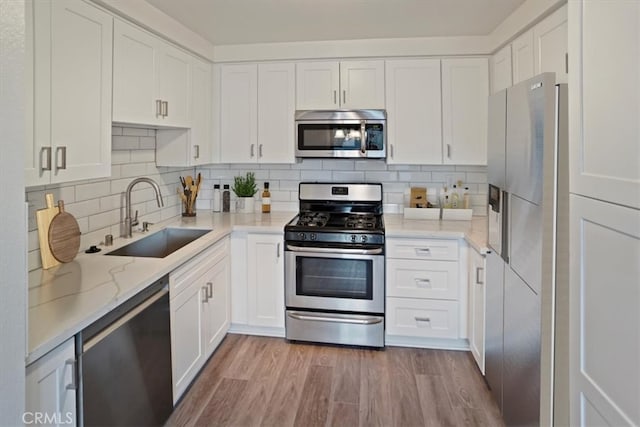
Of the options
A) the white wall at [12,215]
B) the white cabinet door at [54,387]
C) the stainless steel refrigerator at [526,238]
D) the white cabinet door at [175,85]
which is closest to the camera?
the white wall at [12,215]

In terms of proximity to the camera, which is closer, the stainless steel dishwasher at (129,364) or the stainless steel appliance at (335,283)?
the stainless steel dishwasher at (129,364)

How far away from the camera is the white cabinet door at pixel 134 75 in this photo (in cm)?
227

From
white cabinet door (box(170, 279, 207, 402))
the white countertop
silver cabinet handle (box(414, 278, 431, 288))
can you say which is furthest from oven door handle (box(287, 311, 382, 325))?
white cabinet door (box(170, 279, 207, 402))

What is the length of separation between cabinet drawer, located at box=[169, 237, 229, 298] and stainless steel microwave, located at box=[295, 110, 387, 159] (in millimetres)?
1038

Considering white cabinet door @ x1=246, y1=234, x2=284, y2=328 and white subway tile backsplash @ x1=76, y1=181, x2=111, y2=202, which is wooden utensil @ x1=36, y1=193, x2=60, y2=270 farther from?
white cabinet door @ x1=246, y1=234, x2=284, y2=328

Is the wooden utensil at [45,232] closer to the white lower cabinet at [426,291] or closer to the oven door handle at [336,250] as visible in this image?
the oven door handle at [336,250]

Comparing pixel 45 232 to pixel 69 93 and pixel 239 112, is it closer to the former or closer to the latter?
pixel 69 93

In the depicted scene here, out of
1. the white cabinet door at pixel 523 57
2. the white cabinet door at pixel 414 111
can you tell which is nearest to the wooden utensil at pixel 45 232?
the white cabinet door at pixel 414 111

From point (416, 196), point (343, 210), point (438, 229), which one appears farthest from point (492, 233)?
point (343, 210)

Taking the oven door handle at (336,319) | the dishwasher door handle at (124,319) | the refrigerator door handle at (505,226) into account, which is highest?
the refrigerator door handle at (505,226)

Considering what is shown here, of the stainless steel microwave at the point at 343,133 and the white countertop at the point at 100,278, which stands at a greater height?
the stainless steel microwave at the point at 343,133

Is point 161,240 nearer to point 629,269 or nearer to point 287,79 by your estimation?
point 287,79

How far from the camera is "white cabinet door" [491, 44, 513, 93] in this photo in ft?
9.69

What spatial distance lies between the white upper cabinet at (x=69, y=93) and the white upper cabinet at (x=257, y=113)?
57.2 inches
